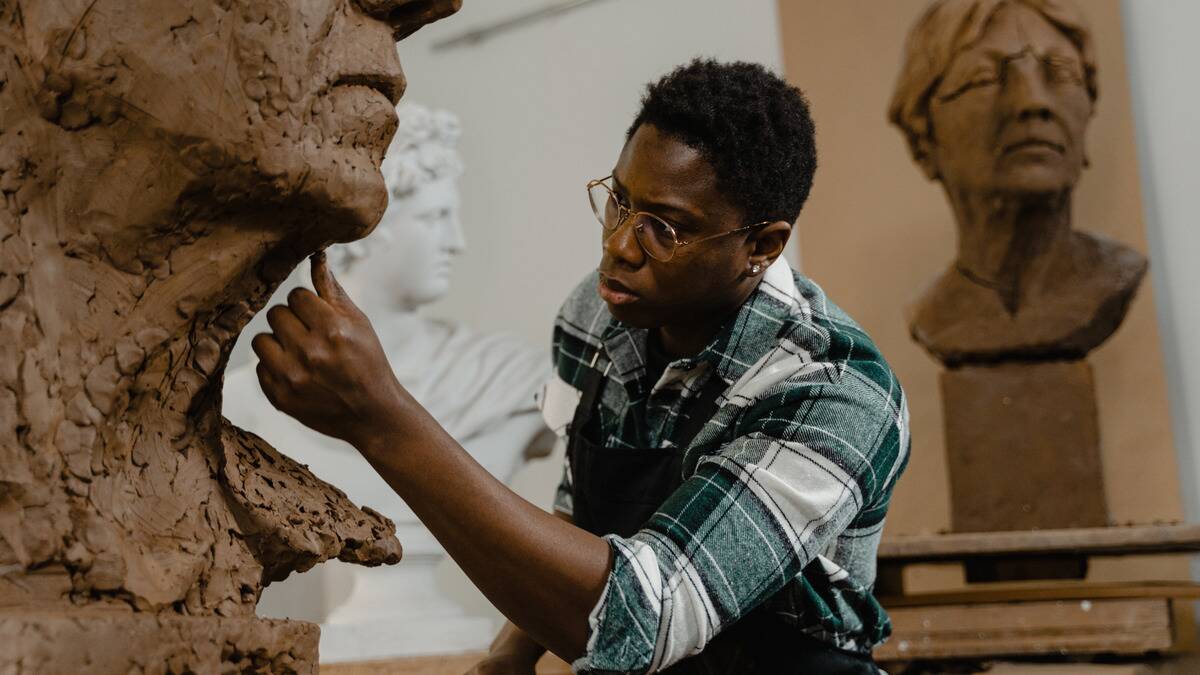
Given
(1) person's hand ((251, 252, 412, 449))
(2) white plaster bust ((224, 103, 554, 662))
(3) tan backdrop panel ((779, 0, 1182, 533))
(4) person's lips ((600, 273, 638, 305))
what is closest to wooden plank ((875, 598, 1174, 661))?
(3) tan backdrop panel ((779, 0, 1182, 533))

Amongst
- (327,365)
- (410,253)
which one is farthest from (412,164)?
(327,365)

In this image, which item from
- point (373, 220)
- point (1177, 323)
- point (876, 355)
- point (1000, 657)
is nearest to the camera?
point (373, 220)

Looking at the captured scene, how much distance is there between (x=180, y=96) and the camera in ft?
2.67

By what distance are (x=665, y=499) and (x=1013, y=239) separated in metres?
1.50

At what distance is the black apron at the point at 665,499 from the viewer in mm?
1262

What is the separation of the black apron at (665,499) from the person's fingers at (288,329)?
0.45m

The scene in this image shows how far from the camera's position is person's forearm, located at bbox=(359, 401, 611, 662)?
0.95 meters

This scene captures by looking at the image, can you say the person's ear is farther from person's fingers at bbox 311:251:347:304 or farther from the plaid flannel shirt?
person's fingers at bbox 311:251:347:304

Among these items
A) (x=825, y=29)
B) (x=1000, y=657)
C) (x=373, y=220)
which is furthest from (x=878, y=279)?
(x=373, y=220)

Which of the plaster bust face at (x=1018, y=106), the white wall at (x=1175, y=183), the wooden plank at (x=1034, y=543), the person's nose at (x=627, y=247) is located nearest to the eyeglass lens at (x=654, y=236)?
the person's nose at (x=627, y=247)

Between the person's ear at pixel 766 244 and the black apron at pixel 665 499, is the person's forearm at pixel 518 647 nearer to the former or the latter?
the black apron at pixel 665 499

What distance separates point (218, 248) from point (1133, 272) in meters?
2.04

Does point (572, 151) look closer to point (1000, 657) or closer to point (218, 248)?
point (1000, 657)

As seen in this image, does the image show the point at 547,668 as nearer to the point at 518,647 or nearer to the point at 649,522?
the point at 518,647
